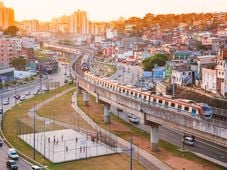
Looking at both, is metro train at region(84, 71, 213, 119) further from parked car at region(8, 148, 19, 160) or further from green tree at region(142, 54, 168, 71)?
green tree at region(142, 54, 168, 71)

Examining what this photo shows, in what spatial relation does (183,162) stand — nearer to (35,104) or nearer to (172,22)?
(35,104)

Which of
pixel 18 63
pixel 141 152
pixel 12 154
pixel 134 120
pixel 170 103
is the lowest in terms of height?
pixel 141 152

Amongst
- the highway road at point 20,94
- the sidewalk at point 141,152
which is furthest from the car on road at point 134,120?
the highway road at point 20,94

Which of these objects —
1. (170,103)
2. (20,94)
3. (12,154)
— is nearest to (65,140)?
(12,154)

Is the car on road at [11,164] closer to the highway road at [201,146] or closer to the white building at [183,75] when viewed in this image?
the highway road at [201,146]

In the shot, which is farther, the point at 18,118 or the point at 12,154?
the point at 18,118

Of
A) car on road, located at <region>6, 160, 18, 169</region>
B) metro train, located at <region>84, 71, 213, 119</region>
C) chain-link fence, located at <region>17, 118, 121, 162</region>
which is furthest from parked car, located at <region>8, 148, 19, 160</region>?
metro train, located at <region>84, 71, 213, 119</region>

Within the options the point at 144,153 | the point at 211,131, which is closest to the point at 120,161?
the point at 144,153

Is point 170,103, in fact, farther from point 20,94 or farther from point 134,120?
point 20,94
